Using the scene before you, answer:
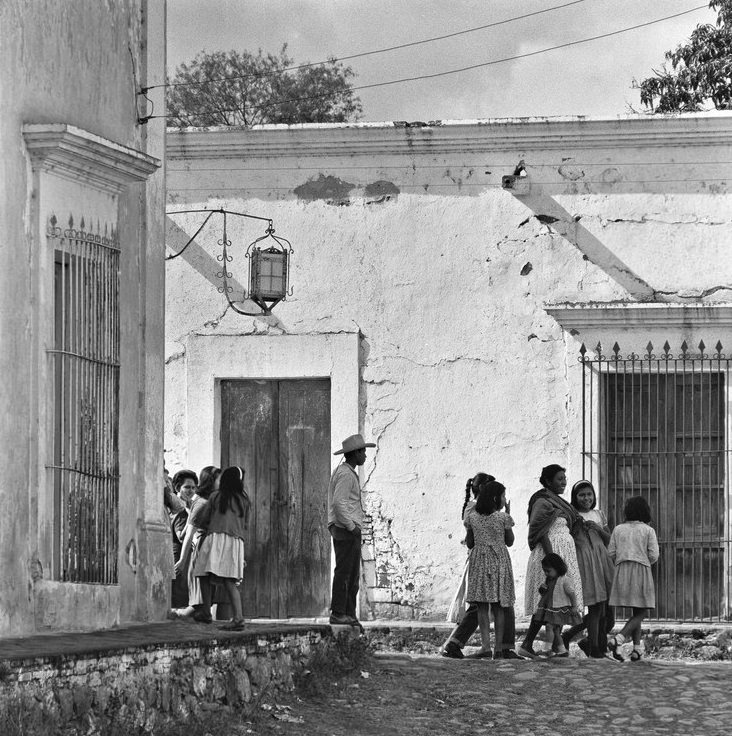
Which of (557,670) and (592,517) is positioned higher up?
(592,517)

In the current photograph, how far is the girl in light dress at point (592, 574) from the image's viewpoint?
1157cm

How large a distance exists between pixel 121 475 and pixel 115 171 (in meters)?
1.84

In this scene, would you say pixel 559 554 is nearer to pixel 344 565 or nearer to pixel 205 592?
pixel 344 565

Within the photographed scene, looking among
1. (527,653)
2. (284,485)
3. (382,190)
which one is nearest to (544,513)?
(527,653)

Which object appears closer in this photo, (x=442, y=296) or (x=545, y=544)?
(x=545, y=544)

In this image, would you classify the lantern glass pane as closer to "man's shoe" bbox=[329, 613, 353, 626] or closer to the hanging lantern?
the hanging lantern

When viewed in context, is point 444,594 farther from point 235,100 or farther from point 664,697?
point 235,100

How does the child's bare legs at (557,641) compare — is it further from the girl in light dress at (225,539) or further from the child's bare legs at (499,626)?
the girl in light dress at (225,539)

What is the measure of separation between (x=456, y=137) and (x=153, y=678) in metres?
7.38

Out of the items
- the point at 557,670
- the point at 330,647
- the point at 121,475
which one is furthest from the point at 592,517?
the point at 121,475

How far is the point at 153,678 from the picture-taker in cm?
779

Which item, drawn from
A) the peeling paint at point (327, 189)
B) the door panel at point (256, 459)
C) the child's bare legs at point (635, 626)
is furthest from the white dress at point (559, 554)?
the peeling paint at point (327, 189)

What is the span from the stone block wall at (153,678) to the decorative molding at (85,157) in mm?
2716

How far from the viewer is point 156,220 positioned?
35.6ft
